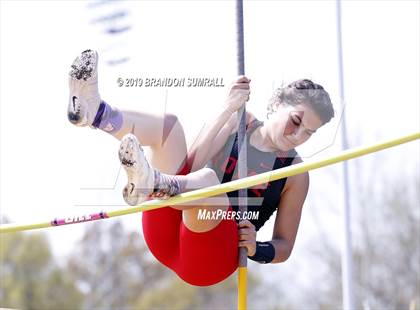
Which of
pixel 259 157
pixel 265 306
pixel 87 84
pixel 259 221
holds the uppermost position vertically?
pixel 87 84

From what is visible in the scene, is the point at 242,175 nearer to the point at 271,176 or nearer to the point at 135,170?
the point at 271,176

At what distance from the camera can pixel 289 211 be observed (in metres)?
3.46

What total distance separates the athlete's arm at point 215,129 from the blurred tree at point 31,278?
1452cm

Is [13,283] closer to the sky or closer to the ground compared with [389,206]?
closer to the ground

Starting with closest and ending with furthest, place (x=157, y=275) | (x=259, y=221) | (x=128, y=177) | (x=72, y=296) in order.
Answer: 1. (x=128, y=177)
2. (x=259, y=221)
3. (x=72, y=296)
4. (x=157, y=275)

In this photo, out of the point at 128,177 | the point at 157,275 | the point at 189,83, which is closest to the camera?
Answer: the point at 128,177

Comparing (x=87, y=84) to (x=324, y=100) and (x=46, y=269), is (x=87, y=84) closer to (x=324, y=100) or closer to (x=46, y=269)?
(x=324, y=100)

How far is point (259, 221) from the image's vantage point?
3467 mm

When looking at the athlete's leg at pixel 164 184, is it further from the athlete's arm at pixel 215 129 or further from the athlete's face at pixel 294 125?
the athlete's face at pixel 294 125

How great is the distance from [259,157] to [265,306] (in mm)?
15915

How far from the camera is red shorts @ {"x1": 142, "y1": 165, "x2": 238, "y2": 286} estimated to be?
3.21 metres

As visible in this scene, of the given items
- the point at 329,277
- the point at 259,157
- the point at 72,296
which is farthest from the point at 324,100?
the point at 72,296

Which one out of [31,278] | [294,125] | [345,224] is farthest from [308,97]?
[31,278]

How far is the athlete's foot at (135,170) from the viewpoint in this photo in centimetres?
297
